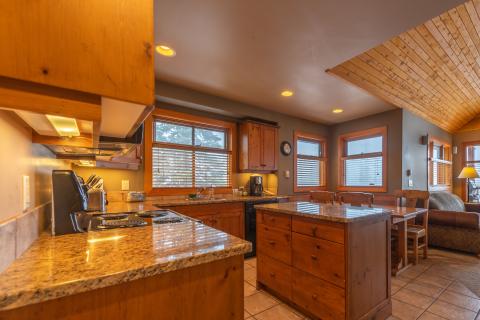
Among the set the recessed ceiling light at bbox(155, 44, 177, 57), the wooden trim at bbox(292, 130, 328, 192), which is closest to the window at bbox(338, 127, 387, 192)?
the wooden trim at bbox(292, 130, 328, 192)

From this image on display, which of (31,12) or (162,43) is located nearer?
(31,12)

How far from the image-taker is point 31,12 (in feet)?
1.72

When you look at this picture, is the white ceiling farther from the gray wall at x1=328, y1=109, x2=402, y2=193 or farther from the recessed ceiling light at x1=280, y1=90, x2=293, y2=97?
the gray wall at x1=328, y1=109, x2=402, y2=193

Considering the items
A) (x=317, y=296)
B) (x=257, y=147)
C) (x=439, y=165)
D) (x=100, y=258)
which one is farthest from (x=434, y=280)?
(x=439, y=165)

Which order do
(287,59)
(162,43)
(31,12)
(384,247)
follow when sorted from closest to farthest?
1. (31,12)
2. (384,247)
3. (162,43)
4. (287,59)

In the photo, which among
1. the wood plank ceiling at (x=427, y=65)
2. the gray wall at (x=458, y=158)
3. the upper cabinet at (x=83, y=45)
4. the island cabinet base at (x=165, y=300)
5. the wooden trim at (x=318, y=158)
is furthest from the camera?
the gray wall at (x=458, y=158)

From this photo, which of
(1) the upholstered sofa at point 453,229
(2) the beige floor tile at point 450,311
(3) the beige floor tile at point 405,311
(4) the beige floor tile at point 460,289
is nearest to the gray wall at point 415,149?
Result: (1) the upholstered sofa at point 453,229

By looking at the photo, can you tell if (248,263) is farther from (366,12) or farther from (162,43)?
(366,12)

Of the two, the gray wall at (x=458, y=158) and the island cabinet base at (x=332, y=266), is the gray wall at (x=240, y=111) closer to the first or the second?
the island cabinet base at (x=332, y=266)

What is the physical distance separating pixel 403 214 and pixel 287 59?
227 centimetres

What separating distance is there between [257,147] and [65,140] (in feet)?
10.0

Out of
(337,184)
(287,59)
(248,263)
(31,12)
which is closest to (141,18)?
(31,12)

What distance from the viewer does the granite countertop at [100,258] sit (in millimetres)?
571

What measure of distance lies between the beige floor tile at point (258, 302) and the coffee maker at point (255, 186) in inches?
70.3
